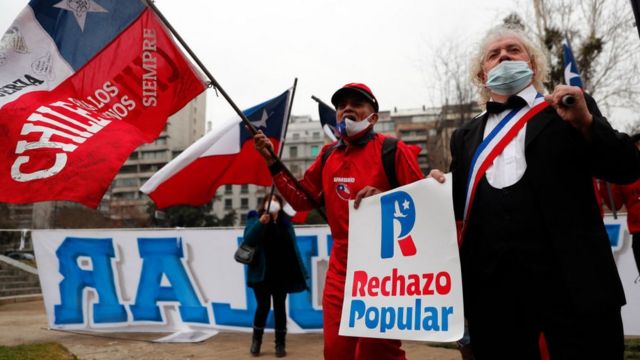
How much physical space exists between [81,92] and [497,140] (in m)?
3.01

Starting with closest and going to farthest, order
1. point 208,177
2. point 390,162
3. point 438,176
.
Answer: point 438,176, point 390,162, point 208,177

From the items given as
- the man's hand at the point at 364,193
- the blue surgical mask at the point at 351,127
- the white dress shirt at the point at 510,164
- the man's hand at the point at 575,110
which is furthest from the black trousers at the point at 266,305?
the man's hand at the point at 575,110

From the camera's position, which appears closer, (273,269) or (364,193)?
(364,193)

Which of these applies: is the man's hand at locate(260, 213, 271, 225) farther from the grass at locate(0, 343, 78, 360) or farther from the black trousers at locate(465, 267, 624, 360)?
the black trousers at locate(465, 267, 624, 360)

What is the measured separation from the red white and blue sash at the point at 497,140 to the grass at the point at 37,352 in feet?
17.4

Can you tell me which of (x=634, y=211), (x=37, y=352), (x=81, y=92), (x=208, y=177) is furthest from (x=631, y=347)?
(x=37, y=352)

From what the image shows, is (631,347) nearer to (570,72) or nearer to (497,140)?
(570,72)

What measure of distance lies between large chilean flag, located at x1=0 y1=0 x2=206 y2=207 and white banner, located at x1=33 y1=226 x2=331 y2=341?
3780 mm

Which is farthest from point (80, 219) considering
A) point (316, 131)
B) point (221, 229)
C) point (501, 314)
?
point (316, 131)

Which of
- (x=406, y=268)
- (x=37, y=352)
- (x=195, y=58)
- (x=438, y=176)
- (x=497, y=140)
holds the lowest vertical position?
(x=37, y=352)

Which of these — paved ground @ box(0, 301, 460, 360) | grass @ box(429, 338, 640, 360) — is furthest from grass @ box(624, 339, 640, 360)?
paved ground @ box(0, 301, 460, 360)

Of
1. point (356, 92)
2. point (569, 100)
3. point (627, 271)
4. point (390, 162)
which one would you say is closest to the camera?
point (569, 100)

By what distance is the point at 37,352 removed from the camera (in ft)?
19.7

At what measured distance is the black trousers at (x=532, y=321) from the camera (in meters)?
1.76
